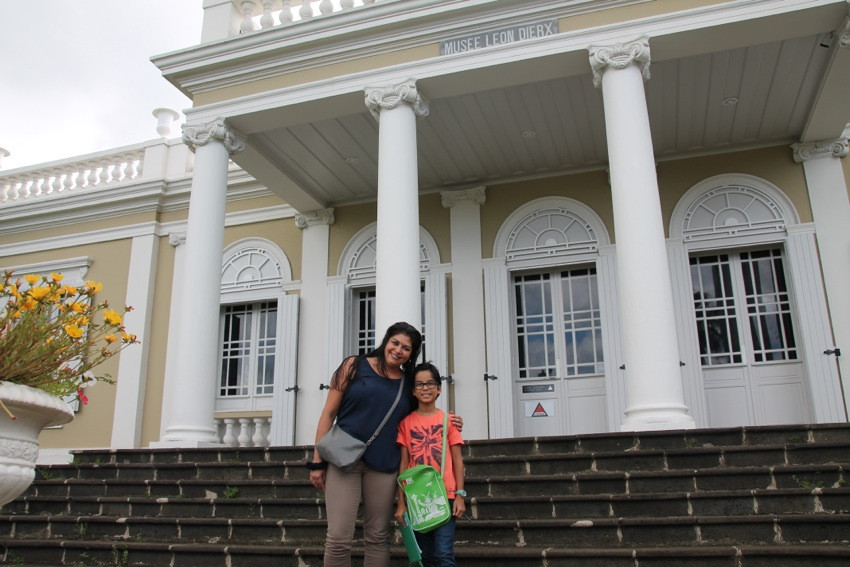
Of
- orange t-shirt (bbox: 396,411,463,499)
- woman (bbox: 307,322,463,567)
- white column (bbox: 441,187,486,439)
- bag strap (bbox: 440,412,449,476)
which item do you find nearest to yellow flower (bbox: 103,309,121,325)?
woman (bbox: 307,322,463,567)

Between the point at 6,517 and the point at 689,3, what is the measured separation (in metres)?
6.79

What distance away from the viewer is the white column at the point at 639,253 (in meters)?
5.32

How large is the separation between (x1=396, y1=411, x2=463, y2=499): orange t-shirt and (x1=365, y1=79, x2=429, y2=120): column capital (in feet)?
13.5

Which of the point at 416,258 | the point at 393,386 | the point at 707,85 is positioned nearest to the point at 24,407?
the point at 393,386

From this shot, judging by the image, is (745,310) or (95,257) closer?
(745,310)

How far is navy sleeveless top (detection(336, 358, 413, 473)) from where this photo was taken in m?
3.16

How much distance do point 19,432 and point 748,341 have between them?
722 cm

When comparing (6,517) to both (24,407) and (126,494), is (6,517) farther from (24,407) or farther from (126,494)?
(24,407)

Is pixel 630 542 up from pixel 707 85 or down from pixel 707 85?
down

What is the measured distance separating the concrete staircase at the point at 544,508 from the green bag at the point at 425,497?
3.05 feet

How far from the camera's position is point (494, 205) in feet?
29.2

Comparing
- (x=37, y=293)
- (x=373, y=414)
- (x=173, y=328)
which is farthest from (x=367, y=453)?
(x=173, y=328)

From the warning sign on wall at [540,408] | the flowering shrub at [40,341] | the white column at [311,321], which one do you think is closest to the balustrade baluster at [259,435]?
the white column at [311,321]

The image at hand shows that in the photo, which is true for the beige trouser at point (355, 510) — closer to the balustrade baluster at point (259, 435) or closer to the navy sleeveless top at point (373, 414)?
the navy sleeveless top at point (373, 414)
